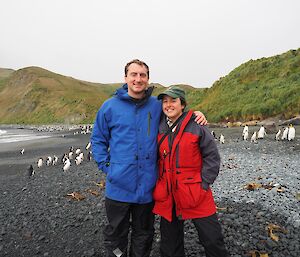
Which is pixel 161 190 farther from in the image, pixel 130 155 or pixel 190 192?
pixel 130 155

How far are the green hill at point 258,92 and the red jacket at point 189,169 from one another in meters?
30.6

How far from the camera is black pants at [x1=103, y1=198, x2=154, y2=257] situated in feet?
11.6

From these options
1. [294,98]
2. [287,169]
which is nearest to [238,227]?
[287,169]

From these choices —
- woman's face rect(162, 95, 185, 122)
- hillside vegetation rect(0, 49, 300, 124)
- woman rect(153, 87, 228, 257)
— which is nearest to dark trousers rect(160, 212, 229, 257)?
woman rect(153, 87, 228, 257)

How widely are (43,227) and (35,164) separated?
37.9ft

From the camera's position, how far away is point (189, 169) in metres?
3.21

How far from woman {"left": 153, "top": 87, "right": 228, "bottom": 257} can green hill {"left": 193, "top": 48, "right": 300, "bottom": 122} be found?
30593mm

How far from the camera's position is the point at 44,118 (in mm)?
93875

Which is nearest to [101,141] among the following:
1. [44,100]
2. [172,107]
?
[172,107]

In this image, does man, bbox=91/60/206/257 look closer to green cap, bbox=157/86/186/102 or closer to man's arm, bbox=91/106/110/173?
man's arm, bbox=91/106/110/173

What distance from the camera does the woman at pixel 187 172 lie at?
3178 millimetres

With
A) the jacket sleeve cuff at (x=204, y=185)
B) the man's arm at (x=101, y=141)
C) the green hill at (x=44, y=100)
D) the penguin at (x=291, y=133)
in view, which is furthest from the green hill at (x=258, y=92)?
the green hill at (x=44, y=100)

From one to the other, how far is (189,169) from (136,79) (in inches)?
51.6

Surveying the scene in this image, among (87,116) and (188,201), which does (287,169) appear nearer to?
(188,201)
